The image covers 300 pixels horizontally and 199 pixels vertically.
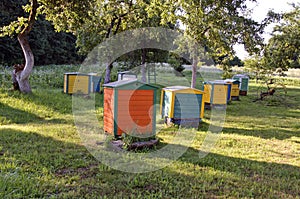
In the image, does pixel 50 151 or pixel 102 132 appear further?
pixel 102 132

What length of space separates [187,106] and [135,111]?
2.48 metres

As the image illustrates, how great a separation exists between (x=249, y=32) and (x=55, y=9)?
22.6 feet

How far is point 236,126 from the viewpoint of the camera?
27.6 feet

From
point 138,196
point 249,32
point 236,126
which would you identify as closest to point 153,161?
point 138,196

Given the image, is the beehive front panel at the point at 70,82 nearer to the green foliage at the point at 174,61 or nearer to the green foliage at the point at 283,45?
the green foliage at the point at 174,61

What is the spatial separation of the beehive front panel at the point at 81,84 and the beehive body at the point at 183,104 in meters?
6.01

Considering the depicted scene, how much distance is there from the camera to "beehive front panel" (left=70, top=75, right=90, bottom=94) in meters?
12.7

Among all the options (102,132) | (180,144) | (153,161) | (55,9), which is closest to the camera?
(153,161)

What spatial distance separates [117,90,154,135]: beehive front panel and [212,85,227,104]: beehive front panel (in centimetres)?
655

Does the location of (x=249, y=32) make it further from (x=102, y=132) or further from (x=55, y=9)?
(x=55, y=9)

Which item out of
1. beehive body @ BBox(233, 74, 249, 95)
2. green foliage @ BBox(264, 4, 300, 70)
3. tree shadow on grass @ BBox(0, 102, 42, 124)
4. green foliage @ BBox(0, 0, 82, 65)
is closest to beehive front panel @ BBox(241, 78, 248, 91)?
beehive body @ BBox(233, 74, 249, 95)

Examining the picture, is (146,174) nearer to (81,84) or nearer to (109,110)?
(109,110)

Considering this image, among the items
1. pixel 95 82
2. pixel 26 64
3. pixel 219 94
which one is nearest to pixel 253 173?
pixel 219 94

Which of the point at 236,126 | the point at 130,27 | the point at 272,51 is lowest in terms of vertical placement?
the point at 236,126
